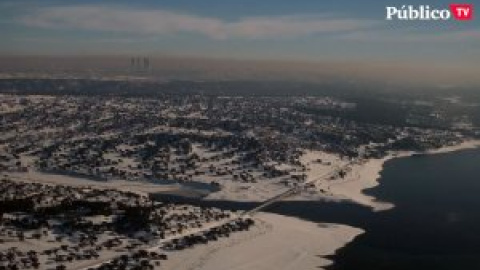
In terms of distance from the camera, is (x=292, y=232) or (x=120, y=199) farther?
(x=120, y=199)

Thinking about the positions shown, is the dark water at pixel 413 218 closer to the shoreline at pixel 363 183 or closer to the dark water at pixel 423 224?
the dark water at pixel 423 224

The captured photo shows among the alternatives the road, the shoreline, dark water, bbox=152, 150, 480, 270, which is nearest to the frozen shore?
dark water, bbox=152, 150, 480, 270

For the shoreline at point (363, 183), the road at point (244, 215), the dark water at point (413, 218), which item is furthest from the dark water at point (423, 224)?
the road at point (244, 215)

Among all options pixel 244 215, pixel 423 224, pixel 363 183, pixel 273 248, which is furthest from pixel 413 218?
pixel 273 248

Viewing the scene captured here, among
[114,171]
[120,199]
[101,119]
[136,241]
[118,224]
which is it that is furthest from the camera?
[101,119]

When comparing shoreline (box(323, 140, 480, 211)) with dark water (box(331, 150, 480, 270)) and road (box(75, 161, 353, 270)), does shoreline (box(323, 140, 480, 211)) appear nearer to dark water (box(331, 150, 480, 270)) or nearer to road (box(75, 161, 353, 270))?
dark water (box(331, 150, 480, 270))

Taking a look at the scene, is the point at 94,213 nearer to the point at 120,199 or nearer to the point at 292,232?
the point at 120,199

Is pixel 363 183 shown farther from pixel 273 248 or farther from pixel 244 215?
pixel 273 248

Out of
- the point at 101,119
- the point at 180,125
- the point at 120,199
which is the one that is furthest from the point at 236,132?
the point at 120,199

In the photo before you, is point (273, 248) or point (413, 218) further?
point (413, 218)
